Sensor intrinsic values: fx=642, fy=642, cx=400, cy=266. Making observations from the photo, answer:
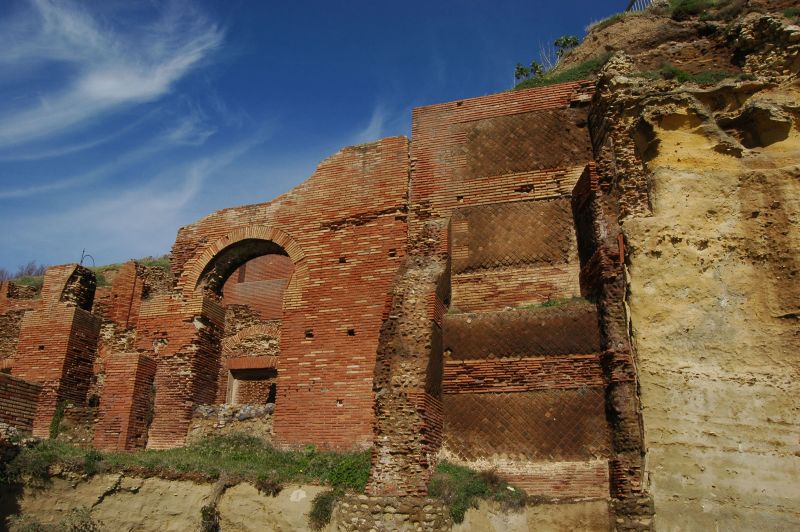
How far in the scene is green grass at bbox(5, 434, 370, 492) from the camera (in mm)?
8625

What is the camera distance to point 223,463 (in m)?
9.72

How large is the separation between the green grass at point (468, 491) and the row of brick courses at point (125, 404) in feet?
19.5

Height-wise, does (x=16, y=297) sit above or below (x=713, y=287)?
above

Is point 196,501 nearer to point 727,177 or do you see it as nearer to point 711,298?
point 711,298

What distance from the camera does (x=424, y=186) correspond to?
431 inches

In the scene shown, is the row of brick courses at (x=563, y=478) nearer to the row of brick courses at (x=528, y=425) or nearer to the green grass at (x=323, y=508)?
the row of brick courses at (x=528, y=425)

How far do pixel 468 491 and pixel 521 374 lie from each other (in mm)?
1750

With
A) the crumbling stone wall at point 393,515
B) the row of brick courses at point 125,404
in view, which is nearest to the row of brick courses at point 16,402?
the row of brick courses at point 125,404

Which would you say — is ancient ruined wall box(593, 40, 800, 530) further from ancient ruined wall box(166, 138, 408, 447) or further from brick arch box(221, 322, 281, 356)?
brick arch box(221, 322, 281, 356)

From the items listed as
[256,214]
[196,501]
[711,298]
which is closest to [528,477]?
[711,298]

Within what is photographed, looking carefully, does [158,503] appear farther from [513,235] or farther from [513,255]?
[513,235]

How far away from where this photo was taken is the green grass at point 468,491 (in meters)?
7.66

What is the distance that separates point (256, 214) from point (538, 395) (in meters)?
6.53

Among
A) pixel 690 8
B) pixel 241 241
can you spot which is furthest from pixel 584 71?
pixel 241 241
